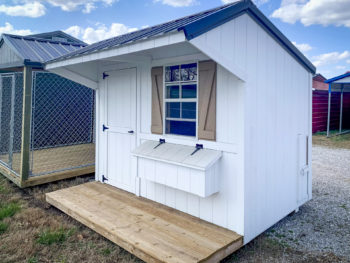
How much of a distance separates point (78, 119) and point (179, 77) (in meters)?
5.17

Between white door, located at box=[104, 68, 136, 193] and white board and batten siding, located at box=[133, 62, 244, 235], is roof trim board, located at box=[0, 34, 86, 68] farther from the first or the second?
white board and batten siding, located at box=[133, 62, 244, 235]

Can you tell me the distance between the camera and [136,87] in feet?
12.6

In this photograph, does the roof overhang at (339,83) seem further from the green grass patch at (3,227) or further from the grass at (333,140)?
the green grass patch at (3,227)

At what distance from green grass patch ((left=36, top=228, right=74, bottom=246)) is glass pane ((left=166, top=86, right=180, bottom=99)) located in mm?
1895

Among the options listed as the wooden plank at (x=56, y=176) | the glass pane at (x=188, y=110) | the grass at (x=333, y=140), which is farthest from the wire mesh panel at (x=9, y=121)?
the grass at (x=333, y=140)

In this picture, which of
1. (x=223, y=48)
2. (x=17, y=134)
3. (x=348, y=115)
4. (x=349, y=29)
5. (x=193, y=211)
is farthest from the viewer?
(x=349, y=29)

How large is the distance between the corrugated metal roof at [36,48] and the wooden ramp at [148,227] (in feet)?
8.03

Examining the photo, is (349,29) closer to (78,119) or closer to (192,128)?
(78,119)

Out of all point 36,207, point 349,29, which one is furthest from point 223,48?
point 349,29

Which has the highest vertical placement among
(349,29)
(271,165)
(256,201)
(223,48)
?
(349,29)

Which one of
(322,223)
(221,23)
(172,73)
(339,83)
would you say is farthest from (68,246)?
(339,83)

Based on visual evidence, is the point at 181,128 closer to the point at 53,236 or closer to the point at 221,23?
the point at 221,23

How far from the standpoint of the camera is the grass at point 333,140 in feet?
32.1

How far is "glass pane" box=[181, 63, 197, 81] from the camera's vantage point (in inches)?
122
